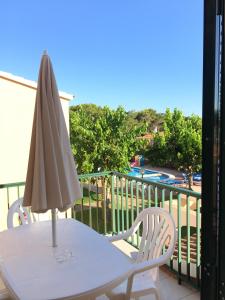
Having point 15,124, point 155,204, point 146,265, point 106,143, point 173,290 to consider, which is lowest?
point 173,290

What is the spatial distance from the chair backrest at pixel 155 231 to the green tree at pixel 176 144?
1487 cm

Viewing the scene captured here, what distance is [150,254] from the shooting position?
7.22 ft

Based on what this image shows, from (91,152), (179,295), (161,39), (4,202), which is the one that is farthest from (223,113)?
(161,39)

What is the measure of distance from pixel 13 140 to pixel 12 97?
117 centimetres

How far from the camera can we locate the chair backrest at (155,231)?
2131mm

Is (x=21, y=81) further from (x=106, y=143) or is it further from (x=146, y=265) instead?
(x=106, y=143)

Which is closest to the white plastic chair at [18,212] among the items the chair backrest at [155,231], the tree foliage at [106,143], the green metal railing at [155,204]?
the green metal railing at [155,204]

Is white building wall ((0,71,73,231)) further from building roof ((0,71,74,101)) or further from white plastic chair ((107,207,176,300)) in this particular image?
white plastic chair ((107,207,176,300))

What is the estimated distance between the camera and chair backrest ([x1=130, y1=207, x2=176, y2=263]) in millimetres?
2131

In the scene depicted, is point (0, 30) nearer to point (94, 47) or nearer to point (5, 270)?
point (5, 270)

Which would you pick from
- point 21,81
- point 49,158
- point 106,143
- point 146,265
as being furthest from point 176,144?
point 49,158

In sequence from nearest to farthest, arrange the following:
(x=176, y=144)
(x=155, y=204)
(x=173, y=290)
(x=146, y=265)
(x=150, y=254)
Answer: (x=146, y=265), (x=150, y=254), (x=173, y=290), (x=155, y=204), (x=176, y=144)

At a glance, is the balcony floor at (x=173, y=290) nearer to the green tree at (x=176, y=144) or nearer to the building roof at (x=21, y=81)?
the building roof at (x=21, y=81)

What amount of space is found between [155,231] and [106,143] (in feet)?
36.3
